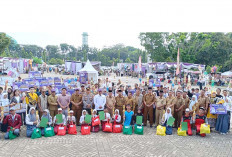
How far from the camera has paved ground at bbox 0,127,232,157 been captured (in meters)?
6.49

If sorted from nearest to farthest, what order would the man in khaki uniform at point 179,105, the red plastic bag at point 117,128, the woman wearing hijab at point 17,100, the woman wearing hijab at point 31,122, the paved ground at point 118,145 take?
the paved ground at point 118,145, the woman wearing hijab at point 31,122, the woman wearing hijab at point 17,100, the red plastic bag at point 117,128, the man in khaki uniform at point 179,105

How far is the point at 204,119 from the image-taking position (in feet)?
27.6

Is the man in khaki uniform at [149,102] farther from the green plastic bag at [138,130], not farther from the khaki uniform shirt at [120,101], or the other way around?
the green plastic bag at [138,130]

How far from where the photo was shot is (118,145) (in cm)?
712

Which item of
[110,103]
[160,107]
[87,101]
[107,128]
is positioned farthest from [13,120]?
[160,107]

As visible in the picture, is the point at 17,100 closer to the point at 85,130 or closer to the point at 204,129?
the point at 85,130

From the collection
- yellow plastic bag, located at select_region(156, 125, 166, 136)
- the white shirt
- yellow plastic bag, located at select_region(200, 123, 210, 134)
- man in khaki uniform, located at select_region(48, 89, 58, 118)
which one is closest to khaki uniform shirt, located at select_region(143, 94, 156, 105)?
yellow plastic bag, located at select_region(156, 125, 166, 136)

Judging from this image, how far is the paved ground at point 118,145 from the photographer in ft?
21.3

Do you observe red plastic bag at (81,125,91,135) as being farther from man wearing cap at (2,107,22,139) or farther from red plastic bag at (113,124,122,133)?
man wearing cap at (2,107,22,139)

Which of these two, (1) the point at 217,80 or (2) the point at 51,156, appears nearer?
(2) the point at 51,156

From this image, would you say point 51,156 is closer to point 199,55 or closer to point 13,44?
point 199,55

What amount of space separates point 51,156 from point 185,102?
571cm

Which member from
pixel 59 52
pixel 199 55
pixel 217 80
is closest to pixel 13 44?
pixel 59 52

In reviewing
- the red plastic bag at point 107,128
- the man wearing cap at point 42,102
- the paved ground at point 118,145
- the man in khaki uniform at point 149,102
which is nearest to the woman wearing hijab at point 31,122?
the paved ground at point 118,145
